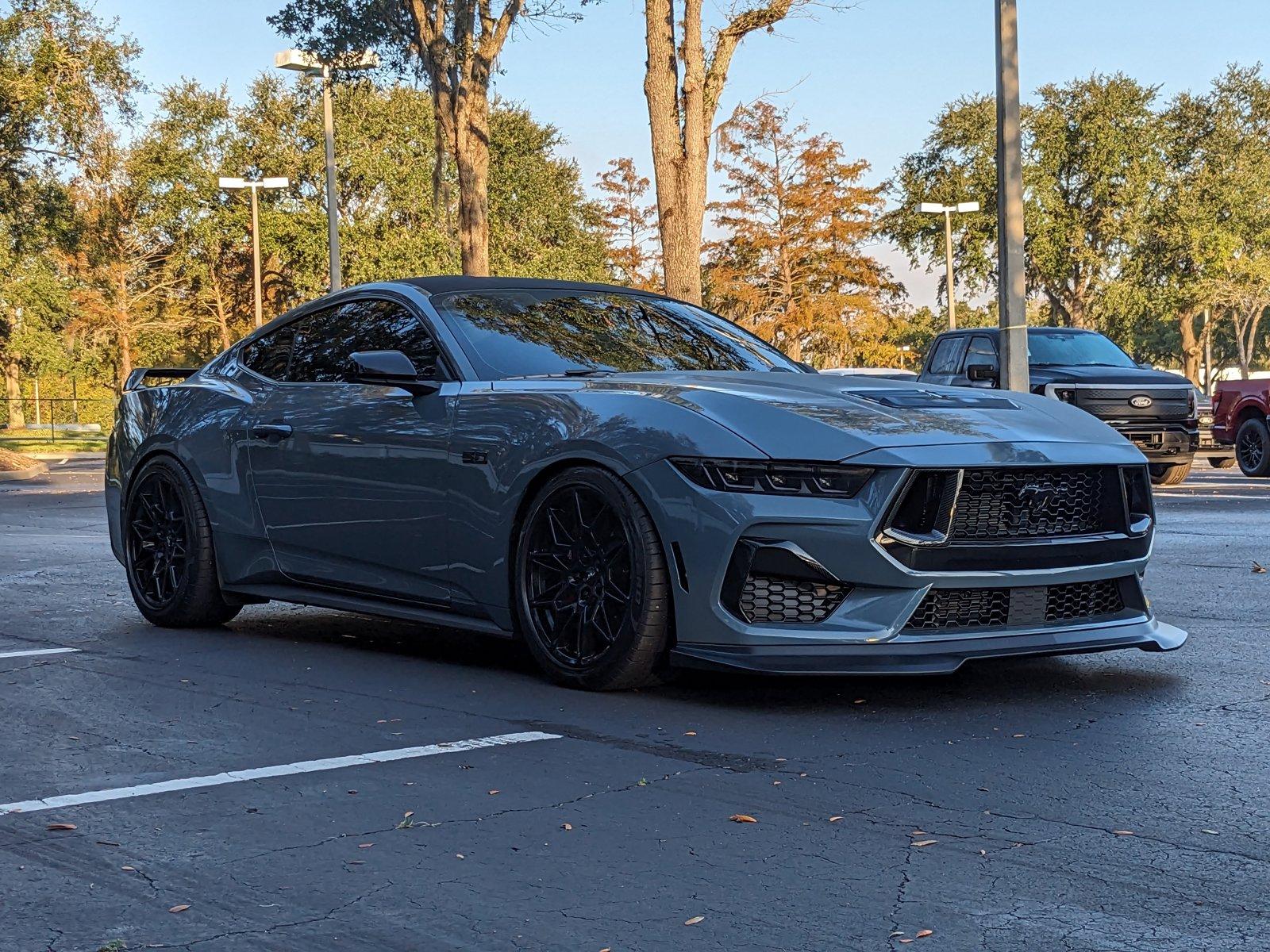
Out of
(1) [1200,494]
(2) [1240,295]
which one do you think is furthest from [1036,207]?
(1) [1200,494]

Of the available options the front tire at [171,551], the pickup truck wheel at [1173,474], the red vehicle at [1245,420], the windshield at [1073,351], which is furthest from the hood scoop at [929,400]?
the red vehicle at [1245,420]

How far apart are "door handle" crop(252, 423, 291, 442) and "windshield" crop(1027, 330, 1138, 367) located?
14145 millimetres

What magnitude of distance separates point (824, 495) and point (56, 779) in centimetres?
244

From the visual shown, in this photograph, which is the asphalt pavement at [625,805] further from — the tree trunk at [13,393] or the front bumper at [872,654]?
the tree trunk at [13,393]

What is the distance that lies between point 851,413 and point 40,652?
3706 mm

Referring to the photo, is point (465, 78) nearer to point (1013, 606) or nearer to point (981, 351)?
point (981, 351)

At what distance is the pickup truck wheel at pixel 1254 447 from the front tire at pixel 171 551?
15.9 m

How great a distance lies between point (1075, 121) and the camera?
5762 centimetres

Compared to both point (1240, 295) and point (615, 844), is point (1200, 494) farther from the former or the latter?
point (1240, 295)

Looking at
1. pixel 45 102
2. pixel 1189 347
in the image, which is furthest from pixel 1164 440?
pixel 1189 347

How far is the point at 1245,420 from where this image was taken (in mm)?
20984

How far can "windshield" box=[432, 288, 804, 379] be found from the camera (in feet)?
21.3

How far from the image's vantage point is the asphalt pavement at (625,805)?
3.29m

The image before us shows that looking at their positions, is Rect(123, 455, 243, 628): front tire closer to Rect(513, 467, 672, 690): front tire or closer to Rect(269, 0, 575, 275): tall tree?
Rect(513, 467, 672, 690): front tire
